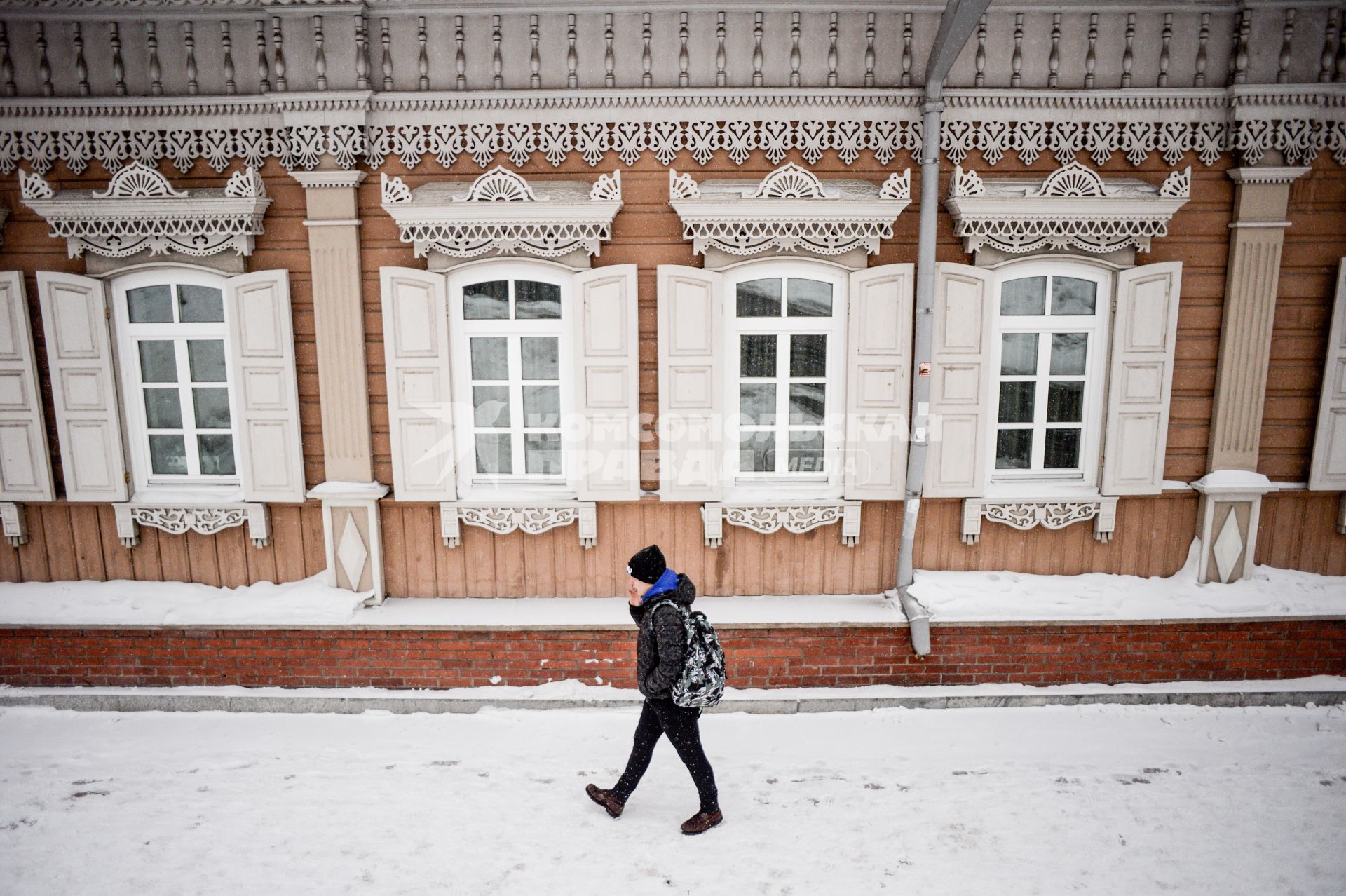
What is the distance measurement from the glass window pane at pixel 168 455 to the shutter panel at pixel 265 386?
540 mm

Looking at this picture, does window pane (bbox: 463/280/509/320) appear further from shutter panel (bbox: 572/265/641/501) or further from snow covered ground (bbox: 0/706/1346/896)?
snow covered ground (bbox: 0/706/1346/896)

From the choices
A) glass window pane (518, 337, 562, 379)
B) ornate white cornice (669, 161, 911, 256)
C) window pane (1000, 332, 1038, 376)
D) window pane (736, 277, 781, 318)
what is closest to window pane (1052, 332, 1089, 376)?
window pane (1000, 332, 1038, 376)

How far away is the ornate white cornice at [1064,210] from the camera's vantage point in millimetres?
4785

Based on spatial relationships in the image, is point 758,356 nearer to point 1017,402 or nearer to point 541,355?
point 541,355

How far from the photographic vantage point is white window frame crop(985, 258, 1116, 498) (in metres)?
5.04

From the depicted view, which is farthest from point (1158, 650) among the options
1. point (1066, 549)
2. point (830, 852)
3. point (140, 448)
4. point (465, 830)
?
point (140, 448)

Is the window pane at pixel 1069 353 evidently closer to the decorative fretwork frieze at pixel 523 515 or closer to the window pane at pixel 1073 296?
the window pane at pixel 1073 296

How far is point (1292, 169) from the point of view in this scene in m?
4.84

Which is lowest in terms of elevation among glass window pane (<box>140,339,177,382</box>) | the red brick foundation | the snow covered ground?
the snow covered ground

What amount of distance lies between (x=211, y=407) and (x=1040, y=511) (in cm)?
616

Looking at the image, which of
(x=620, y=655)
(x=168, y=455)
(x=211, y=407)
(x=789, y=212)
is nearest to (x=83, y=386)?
(x=168, y=455)

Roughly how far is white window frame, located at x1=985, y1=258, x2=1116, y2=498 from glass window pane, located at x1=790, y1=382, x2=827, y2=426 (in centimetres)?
119

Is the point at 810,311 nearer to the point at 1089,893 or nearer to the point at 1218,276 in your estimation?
the point at 1218,276

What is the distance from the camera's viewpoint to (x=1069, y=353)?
5.16 metres
